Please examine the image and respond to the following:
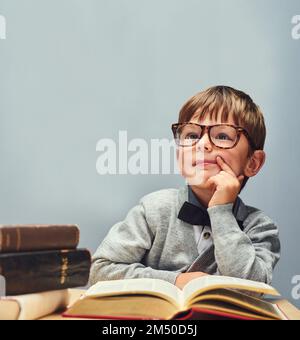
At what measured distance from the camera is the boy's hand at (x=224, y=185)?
116 cm

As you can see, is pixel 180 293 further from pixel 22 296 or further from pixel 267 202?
pixel 267 202

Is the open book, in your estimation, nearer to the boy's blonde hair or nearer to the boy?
the boy

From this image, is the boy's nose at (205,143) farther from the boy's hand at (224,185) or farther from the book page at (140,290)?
the book page at (140,290)

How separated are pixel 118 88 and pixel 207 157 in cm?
31

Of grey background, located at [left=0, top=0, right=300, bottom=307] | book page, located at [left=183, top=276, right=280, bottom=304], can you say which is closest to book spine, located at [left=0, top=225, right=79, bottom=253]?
book page, located at [left=183, top=276, right=280, bottom=304]

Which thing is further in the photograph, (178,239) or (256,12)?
(256,12)

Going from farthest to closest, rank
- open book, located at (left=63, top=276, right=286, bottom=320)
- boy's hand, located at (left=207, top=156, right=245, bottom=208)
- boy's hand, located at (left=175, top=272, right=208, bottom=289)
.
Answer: boy's hand, located at (left=207, top=156, right=245, bottom=208) → boy's hand, located at (left=175, top=272, right=208, bottom=289) → open book, located at (left=63, top=276, right=286, bottom=320)

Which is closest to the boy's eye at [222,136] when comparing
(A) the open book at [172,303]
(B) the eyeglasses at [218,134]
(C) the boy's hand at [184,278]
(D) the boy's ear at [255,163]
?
(B) the eyeglasses at [218,134]

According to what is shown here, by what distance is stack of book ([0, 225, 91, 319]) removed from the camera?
A: 78 centimetres

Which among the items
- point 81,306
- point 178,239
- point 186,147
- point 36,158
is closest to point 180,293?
point 81,306

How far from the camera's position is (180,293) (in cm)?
89

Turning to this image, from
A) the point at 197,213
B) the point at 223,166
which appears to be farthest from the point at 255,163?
the point at 197,213

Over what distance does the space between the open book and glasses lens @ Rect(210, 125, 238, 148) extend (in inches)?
17.5

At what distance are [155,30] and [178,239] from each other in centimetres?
57
